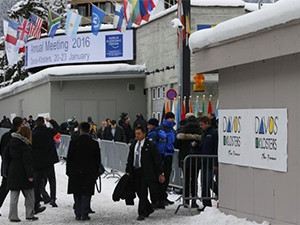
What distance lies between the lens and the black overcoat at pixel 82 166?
14.3 metres

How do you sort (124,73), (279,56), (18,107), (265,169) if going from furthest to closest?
(18,107) → (124,73) → (265,169) → (279,56)

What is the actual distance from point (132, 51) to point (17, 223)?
25283mm

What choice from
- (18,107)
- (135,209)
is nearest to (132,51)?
(18,107)

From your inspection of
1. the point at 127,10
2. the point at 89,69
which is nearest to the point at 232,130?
the point at 127,10

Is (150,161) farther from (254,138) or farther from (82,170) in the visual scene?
(254,138)

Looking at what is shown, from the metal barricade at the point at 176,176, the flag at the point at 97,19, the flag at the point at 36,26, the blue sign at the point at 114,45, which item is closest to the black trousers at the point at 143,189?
the metal barricade at the point at 176,176

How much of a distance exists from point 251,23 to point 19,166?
4668 millimetres

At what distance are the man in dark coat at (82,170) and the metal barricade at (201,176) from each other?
1764mm

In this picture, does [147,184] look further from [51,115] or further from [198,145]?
[51,115]

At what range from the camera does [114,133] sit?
26.3m

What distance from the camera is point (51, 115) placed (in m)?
39.8

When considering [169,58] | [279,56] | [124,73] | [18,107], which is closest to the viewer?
[279,56]

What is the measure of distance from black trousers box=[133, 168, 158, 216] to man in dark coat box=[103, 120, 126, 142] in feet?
36.9

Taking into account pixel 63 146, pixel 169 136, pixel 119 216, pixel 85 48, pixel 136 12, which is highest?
pixel 136 12
